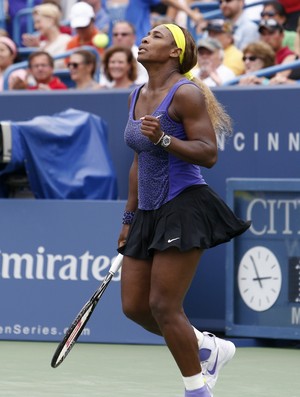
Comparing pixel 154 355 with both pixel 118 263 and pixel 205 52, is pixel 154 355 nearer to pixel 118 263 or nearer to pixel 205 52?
pixel 118 263

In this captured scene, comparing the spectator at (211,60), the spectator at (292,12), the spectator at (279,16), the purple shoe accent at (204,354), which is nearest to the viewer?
the purple shoe accent at (204,354)

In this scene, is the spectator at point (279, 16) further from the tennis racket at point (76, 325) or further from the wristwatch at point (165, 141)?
the wristwatch at point (165, 141)

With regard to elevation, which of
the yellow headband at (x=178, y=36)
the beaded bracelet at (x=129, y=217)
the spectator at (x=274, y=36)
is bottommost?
the beaded bracelet at (x=129, y=217)

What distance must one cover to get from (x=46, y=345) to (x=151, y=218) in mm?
3236

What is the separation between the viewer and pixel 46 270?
28.6 ft

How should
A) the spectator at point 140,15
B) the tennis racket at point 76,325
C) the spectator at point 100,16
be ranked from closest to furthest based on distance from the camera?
the tennis racket at point 76,325 → the spectator at point 140,15 → the spectator at point 100,16

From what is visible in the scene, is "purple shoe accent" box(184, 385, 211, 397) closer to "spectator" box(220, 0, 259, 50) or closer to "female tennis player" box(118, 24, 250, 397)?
"female tennis player" box(118, 24, 250, 397)

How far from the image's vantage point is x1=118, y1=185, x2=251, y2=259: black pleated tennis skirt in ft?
17.4

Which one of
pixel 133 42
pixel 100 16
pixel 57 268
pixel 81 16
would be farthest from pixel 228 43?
pixel 57 268

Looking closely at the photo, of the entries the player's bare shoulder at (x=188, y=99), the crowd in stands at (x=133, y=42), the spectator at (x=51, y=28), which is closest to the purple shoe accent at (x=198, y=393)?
the player's bare shoulder at (x=188, y=99)

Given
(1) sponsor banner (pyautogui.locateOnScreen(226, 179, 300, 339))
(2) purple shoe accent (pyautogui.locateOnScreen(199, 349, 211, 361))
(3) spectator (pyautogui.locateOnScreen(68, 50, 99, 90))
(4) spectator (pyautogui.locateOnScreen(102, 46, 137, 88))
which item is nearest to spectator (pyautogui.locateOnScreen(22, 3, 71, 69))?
(3) spectator (pyautogui.locateOnScreen(68, 50, 99, 90))

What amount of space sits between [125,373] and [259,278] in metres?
1.72

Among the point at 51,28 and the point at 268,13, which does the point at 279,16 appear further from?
the point at 51,28

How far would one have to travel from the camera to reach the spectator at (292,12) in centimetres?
1156
